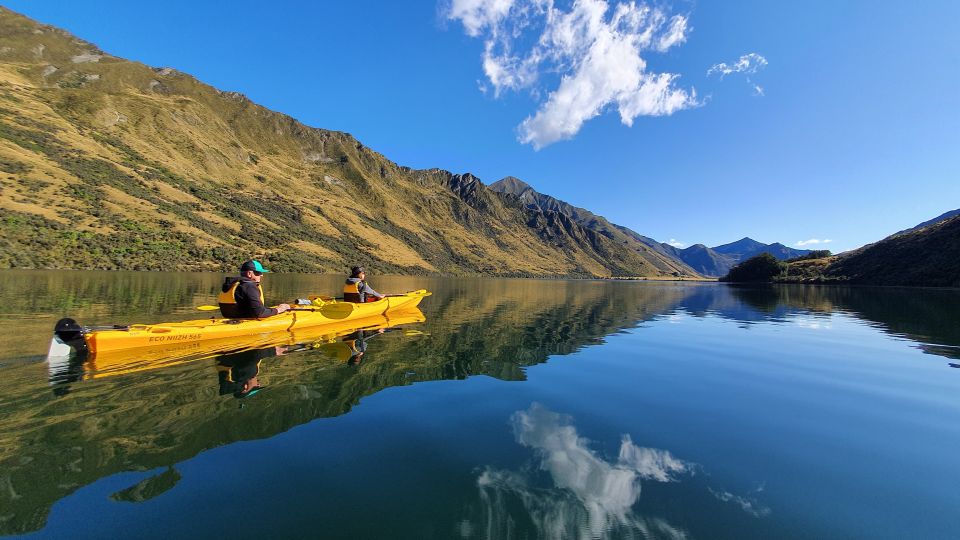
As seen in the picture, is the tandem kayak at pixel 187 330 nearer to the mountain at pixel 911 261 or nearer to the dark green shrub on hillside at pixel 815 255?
the mountain at pixel 911 261

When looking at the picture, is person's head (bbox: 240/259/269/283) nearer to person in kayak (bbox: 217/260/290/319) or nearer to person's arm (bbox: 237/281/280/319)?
person in kayak (bbox: 217/260/290/319)

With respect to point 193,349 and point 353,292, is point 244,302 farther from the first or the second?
point 353,292

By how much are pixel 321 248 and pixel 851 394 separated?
172m

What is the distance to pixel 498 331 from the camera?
22.2 m

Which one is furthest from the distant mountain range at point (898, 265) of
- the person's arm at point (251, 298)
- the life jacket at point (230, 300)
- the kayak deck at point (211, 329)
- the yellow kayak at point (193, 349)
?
the life jacket at point (230, 300)

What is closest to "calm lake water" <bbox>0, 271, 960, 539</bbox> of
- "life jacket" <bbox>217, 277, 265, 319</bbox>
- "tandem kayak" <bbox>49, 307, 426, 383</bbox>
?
"tandem kayak" <bbox>49, 307, 426, 383</bbox>

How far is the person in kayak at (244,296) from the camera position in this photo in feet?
51.6

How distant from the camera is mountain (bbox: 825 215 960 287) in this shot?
91062 mm

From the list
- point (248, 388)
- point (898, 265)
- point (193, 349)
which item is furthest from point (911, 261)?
point (193, 349)

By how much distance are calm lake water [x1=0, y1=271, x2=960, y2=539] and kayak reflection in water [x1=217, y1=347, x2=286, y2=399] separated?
0.26 metres

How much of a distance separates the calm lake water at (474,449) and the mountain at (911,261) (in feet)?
383

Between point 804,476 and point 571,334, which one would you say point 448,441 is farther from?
point 571,334

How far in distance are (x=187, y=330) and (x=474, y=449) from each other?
1287cm

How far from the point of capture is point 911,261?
4035 inches
